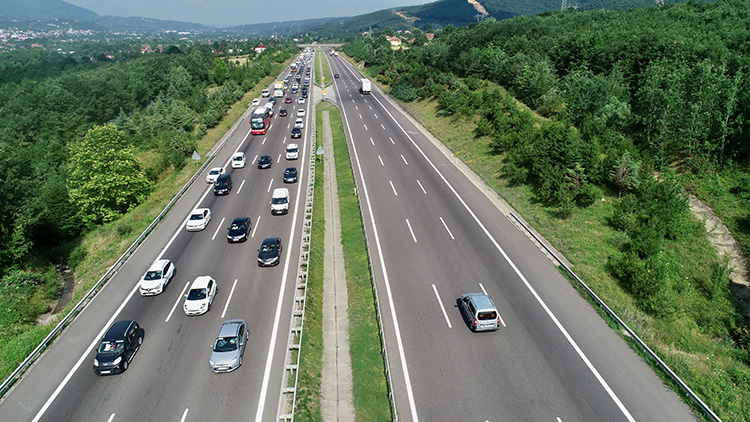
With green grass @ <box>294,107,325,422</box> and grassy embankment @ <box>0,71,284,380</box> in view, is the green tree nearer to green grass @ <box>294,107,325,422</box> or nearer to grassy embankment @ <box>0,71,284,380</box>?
grassy embankment @ <box>0,71,284,380</box>

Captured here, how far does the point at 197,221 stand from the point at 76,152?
118 feet

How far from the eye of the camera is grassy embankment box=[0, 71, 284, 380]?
2242cm

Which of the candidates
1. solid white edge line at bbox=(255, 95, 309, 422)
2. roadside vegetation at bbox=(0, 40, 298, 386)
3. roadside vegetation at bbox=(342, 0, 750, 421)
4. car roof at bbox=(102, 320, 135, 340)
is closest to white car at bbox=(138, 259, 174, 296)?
car roof at bbox=(102, 320, 135, 340)

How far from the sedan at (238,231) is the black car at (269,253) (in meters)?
3.69

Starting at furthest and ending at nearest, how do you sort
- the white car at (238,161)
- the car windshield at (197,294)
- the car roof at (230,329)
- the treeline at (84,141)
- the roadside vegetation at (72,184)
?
the white car at (238,161), the treeline at (84,141), the roadside vegetation at (72,184), the car windshield at (197,294), the car roof at (230,329)

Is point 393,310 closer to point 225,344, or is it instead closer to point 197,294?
point 225,344

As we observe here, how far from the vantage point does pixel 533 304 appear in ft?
83.4

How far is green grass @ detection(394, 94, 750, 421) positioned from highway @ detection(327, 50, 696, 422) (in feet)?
6.62

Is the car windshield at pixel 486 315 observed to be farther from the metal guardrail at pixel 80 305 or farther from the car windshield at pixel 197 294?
the metal guardrail at pixel 80 305

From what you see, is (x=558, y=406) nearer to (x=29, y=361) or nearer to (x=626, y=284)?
(x=626, y=284)

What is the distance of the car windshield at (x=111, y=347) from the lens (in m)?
20.3

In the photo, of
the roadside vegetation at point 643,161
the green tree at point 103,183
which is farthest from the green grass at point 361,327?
the green tree at point 103,183

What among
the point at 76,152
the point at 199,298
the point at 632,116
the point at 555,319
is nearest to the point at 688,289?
the point at 555,319

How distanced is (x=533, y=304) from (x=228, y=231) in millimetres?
26225
